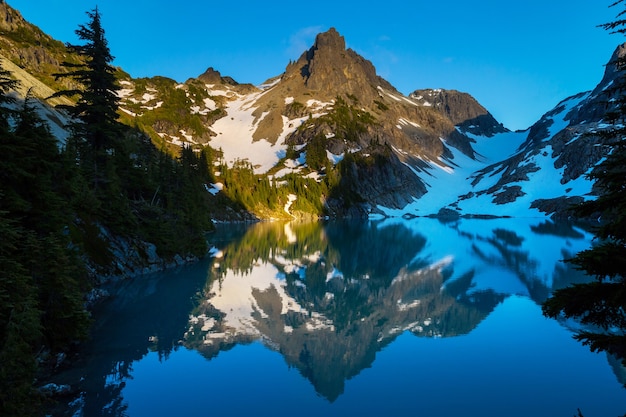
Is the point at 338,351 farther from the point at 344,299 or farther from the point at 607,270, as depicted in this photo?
the point at 607,270

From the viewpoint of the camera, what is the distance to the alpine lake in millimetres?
13953

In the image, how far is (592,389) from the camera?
14.9 metres

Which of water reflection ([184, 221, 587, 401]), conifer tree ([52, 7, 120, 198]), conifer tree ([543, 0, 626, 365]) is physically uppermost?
conifer tree ([52, 7, 120, 198])

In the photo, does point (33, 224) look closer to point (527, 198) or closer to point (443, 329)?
point (443, 329)

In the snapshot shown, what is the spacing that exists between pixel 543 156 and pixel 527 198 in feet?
114

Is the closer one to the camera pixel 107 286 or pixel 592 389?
pixel 592 389

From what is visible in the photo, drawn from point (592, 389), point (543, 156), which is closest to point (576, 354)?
point (592, 389)

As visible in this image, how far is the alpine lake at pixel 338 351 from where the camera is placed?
14.0 meters

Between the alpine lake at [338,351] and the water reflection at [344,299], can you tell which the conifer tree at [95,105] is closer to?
the alpine lake at [338,351]

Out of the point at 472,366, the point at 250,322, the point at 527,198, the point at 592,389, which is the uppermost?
the point at 527,198

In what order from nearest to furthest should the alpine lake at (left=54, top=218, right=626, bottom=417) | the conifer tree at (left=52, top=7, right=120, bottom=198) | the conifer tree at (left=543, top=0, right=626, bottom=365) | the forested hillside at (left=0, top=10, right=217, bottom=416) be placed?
the conifer tree at (left=543, top=0, right=626, bottom=365) → the forested hillside at (left=0, top=10, right=217, bottom=416) → the alpine lake at (left=54, top=218, right=626, bottom=417) → the conifer tree at (left=52, top=7, right=120, bottom=198)

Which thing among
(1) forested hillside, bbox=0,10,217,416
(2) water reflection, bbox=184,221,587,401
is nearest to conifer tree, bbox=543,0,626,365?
(2) water reflection, bbox=184,221,587,401

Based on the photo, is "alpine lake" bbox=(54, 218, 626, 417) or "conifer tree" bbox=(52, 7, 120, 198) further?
"conifer tree" bbox=(52, 7, 120, 198)

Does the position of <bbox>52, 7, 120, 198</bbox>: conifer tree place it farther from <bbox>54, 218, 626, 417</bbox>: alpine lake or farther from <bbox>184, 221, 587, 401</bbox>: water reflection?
<bbox>184, 221, 587, 401</bbox>: water reflection
